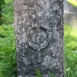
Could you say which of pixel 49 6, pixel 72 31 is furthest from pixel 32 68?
pixel 72 31

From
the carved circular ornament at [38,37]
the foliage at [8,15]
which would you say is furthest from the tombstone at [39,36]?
the foliage at [8,15]

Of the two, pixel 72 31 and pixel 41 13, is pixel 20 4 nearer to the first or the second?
pixel 41 13

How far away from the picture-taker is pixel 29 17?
4.67 metres

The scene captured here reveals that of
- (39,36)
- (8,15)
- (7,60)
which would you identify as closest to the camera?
(39,36)

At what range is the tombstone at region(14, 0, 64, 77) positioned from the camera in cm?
464

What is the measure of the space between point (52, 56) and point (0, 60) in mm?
881

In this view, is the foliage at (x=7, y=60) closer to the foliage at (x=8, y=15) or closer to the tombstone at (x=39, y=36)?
the tombstone at (x=39, y=36)

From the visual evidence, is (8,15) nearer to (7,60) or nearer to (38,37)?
(7,60)

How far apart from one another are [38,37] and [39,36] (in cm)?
2

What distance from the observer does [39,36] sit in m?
4.76

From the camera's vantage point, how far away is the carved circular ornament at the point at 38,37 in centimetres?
473

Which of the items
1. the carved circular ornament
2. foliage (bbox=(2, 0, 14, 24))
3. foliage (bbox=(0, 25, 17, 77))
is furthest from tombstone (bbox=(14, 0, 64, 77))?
foliage (bbox=(2, 0, 14, 24))

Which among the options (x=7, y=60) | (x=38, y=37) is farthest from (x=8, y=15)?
(x=38, y=37)

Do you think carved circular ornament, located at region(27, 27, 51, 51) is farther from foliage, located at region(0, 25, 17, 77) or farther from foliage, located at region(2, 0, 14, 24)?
foliage, located at region(2, 0, 14, 24)
